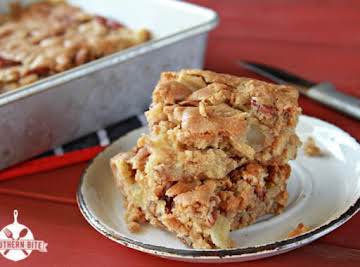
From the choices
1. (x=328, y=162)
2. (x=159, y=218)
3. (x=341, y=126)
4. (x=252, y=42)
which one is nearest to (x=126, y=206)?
(x=159, y=218)

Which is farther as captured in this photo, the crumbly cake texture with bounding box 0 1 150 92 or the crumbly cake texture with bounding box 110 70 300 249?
the crumbly cake texture with bounding box 0 1 150 92

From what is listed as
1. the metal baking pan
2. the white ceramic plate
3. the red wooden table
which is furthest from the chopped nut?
the metal baking pan

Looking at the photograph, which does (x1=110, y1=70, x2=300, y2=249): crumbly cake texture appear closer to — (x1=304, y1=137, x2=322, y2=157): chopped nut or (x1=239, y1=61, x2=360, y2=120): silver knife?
(x1=304, y1=137, x2=322, y2=157): chopped nut

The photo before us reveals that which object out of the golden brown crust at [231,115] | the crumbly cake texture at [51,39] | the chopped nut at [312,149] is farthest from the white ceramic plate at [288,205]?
the crumbly cake texture at [51,39]

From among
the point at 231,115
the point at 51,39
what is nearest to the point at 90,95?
the point at 51,39

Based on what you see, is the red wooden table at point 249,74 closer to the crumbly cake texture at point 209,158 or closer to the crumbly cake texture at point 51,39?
the crumbly cake texture at point 209,158

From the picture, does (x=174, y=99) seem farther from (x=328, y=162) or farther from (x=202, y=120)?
(x=328, y=162)

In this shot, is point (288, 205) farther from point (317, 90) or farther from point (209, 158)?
point (317, 90)
